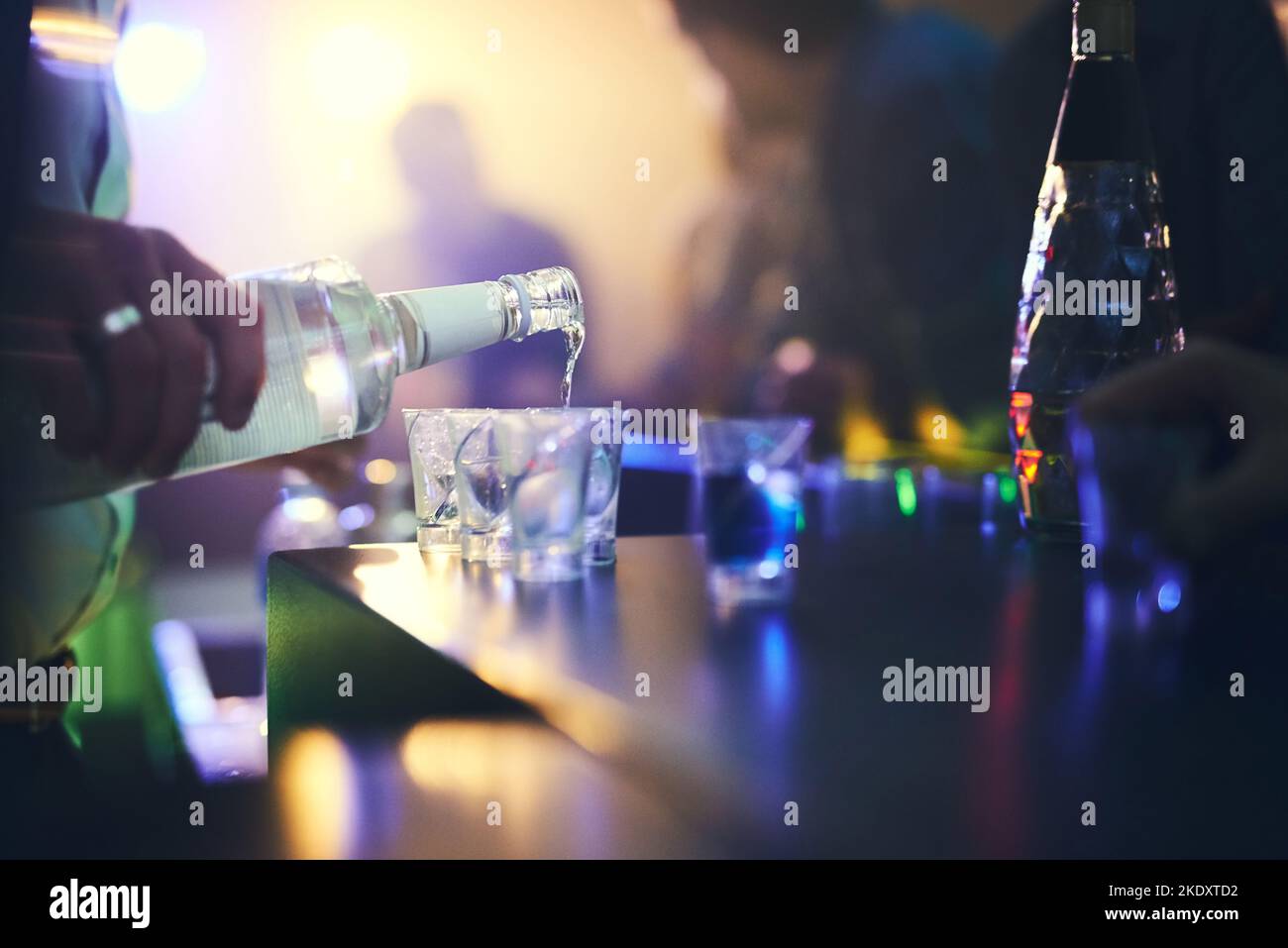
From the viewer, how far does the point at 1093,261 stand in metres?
0.75

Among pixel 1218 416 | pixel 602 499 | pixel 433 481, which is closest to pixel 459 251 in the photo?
pixel 433 481

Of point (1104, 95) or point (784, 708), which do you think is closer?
point (784, 708)

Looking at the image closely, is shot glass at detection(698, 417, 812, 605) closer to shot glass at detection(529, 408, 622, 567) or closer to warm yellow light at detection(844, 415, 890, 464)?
shot glass at detection(529, 408, 622, 567)

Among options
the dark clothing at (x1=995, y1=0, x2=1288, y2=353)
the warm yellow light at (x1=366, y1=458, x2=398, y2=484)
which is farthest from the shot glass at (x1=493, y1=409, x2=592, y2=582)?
the warm yellow light at (x1=366, y1=458, x2=398, y2=484)

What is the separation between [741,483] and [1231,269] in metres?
1.54

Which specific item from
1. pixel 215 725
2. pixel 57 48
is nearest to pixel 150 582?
pixel 215 725

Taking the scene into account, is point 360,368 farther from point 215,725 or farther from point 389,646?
point 215,725

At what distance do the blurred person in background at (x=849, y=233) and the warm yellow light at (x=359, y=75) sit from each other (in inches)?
28.3

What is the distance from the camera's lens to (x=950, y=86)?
2.81 metres

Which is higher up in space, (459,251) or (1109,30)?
(459,251)

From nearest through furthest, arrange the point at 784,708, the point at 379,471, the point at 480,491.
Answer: the point at 784,708
the point at 480,491
the point at 379,471

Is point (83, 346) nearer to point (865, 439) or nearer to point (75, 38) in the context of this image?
point (865, 439)

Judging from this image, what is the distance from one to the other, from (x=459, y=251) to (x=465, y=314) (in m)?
1.97

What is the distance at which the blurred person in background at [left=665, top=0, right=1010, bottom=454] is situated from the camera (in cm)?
278
